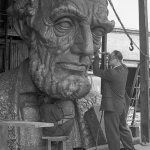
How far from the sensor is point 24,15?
3885 mm

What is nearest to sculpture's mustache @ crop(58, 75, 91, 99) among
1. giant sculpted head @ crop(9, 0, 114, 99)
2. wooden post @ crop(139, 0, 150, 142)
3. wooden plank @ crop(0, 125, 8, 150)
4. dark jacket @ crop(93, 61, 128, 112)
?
giant sculpted head @ crop(9, 0, 114, 99)

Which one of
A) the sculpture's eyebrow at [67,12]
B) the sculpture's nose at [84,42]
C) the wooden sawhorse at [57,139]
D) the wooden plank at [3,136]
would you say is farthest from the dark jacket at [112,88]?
the wooden plank at [3,136]

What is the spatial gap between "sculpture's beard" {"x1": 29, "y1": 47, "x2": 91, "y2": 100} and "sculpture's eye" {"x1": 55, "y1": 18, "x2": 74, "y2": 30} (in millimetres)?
343

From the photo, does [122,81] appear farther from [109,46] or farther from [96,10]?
[109,46]

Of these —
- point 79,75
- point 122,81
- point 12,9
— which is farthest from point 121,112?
point 12,9

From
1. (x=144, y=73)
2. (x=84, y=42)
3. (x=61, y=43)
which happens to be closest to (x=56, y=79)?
(x=61, y=43)

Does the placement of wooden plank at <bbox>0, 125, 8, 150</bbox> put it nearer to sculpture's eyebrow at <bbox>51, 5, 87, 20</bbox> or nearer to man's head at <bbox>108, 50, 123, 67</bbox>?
sculpture's eyebrow at <bbox>51, 5, 87, 20</bbox>

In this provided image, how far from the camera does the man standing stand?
3.86 metres

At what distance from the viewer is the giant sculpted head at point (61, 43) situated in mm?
3619

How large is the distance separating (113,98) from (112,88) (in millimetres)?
124

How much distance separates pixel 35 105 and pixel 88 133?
2.67 ft

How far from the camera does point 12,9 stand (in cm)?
407

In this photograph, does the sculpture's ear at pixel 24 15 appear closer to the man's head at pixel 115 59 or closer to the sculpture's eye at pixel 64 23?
the sculpture's eye at pixel 64 23

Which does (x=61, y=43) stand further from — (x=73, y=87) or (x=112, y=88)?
(x=112, y=88)
